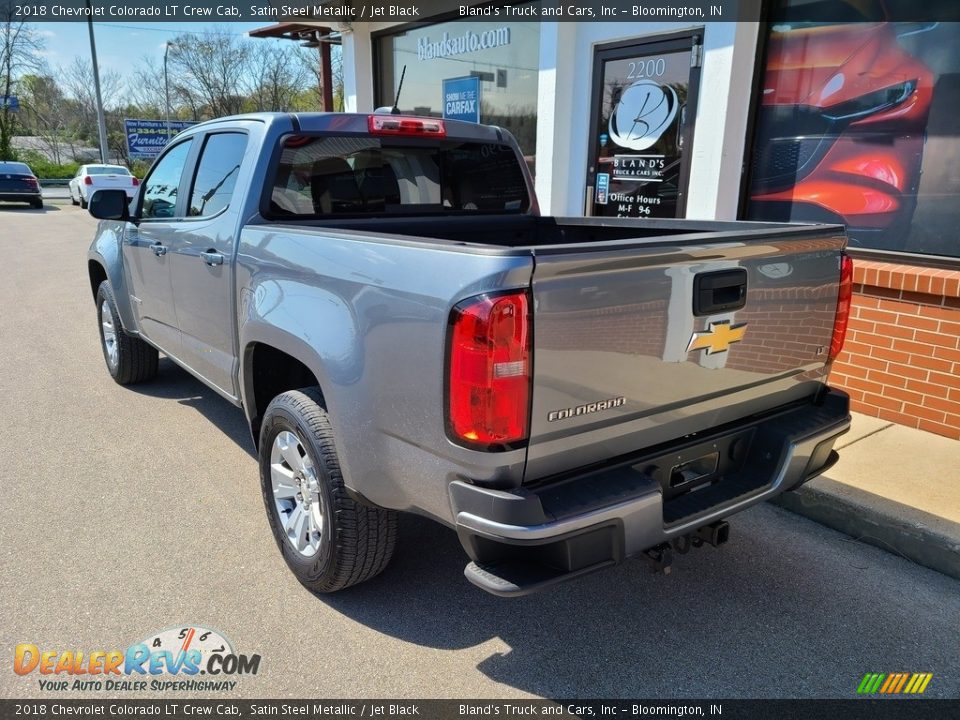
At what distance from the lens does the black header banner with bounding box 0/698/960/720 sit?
7.82 ft

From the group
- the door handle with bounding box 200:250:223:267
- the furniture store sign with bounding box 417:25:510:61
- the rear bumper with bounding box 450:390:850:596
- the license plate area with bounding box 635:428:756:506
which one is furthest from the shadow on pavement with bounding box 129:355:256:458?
the furniture store sign with bounding box 417:25:510:61

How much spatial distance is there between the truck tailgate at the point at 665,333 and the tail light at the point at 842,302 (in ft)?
0.28

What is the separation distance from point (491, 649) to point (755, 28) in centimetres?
512

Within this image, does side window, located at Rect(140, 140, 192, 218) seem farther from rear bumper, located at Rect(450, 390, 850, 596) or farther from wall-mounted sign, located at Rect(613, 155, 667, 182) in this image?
wall-mounted sign, located at Rect(613, 155, 667, 182)

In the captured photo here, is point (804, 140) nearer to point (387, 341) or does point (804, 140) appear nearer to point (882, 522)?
point (882, 522)

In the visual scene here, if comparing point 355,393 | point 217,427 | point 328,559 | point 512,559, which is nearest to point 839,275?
point 512,559

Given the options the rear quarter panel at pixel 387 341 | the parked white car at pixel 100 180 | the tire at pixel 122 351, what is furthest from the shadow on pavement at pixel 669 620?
the parked white car at pixel 100 180

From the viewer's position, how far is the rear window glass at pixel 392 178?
3.53 m

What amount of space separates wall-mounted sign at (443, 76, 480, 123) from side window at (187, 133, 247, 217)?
18.1 ft

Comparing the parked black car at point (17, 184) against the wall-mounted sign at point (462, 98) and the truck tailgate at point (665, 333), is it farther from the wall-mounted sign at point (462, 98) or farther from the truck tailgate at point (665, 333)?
the truck tailgate at point (665, 333)

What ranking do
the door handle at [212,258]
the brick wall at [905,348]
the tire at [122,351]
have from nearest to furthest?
the door handle at [212,258]
the brick wall at [905,348]
the tire at [122,351]

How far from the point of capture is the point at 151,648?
8.77 feet

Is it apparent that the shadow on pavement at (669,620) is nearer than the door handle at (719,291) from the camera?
No

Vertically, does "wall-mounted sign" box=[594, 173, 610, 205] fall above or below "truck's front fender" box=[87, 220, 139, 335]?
above
